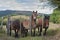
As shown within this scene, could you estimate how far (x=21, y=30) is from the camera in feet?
46.5

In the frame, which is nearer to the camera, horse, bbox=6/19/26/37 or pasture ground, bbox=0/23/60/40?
pasture ground, bbox=0/23/60/40

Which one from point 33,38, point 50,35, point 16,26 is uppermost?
point 16,26

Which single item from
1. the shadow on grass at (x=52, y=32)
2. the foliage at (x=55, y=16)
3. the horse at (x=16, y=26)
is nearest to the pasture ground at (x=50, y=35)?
the shadow on grass at (x=52, y=32)

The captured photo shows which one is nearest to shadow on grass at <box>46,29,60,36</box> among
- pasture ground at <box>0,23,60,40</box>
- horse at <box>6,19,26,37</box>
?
pasture ground at <box>0,23,60,40</box>

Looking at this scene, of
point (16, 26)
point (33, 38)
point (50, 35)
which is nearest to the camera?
point (33, 38)

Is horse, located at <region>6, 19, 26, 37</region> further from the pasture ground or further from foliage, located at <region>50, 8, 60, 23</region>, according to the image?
foliage, located at <region>50, 8, 60, 23</region>

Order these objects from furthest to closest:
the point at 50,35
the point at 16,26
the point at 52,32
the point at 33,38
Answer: the point at 52,32
the point at 50,35
the point at 16,26
the point at 33,38

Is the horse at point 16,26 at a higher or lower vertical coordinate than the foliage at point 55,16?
higher

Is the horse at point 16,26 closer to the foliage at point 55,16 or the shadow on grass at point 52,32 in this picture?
the shadow on grass at point 52,32

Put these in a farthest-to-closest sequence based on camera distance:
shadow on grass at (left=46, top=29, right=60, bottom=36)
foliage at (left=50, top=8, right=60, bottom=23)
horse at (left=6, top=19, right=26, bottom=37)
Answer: foliage at (left=50, top=8, right=60, bottom=23), shadow on grass at (left=46, top=29, right=60, bottom=36), horse at (left=6, top=19, right=26, bottom=37)

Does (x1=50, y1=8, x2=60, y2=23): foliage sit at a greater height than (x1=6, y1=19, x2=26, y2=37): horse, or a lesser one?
lesser

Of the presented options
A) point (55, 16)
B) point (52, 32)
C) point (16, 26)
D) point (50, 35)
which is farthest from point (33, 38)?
point (55, 16)

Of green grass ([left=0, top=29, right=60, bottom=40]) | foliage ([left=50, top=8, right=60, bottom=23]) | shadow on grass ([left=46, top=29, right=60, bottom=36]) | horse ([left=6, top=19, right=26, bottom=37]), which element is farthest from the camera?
foliage ([left=50, top=8, right=60, bottom=23])

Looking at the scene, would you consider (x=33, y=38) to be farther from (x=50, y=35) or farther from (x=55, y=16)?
(x=55, y=16)
